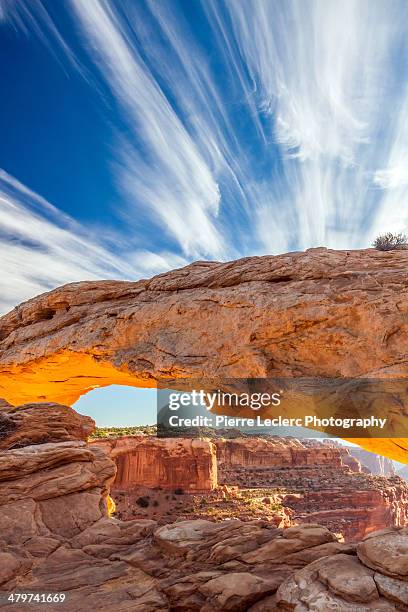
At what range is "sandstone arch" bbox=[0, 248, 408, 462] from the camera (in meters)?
9.71

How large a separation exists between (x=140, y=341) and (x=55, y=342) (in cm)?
318

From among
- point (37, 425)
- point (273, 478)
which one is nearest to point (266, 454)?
point (273, 478)

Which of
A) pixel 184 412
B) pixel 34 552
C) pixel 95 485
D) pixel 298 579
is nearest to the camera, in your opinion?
pixel 298 579

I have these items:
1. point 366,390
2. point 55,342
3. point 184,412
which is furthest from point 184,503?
point 366,390

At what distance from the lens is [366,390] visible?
9891mm

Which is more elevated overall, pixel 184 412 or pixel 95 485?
pixel 184 412

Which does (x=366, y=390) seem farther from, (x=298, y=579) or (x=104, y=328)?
(x=104, y=328)

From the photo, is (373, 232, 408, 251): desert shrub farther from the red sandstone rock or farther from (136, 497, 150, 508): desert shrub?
(136, 497, 150, 508): desert shrub

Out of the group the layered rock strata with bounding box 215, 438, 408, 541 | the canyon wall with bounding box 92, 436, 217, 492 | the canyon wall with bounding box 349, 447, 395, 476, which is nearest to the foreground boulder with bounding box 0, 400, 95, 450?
the canyon wall with bounding box 92, 436, 217, 492

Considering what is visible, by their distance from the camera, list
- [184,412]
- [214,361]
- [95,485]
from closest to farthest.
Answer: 1. [214,361]
2. [95,485]
3. [184,412]

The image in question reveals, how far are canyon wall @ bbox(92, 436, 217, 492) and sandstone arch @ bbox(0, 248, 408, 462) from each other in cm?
3485

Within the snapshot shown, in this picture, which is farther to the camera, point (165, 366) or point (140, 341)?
point (140, 341)

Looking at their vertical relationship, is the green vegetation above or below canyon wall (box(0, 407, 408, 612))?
below

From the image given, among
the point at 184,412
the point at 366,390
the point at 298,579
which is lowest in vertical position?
the point at 298,579
